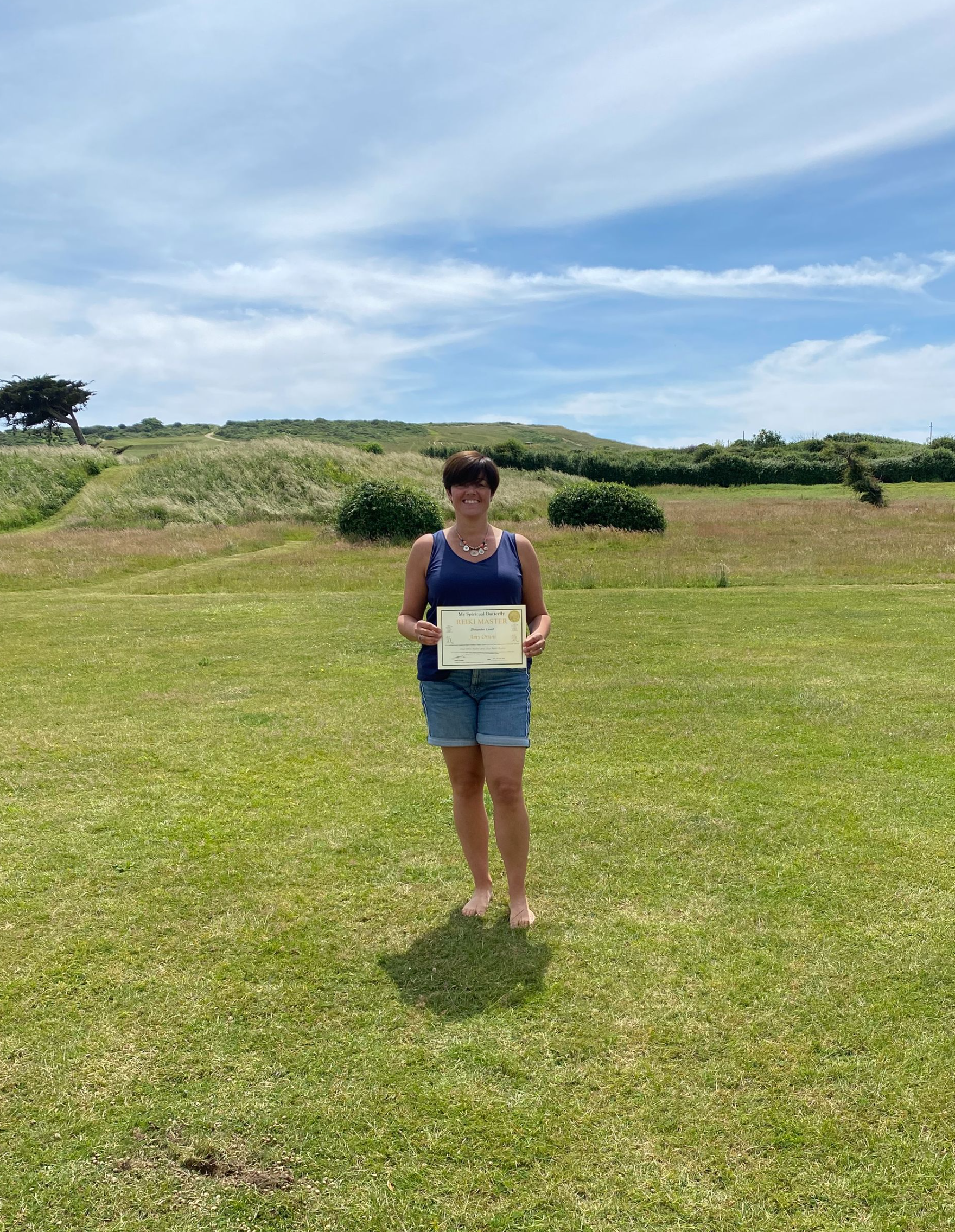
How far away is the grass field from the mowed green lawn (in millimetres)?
14

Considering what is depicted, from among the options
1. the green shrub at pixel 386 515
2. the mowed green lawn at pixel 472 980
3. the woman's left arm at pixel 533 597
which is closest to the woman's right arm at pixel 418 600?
the woman's left arm at pixel 533 597

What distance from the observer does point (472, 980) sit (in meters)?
3.44

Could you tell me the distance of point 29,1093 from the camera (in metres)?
2.80

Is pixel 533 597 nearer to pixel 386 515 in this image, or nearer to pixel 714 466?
pixel 386 515

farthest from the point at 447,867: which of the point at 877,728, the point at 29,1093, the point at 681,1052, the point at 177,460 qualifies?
the point at 177,460

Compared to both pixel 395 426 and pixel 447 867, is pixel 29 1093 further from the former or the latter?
pixel 395 426

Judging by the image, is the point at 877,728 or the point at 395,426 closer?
the point at 877,728

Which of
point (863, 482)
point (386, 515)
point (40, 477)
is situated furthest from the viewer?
point (863, 482)

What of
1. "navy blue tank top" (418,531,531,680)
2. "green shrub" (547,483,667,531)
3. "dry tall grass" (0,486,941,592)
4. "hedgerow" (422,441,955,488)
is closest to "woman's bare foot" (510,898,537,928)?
"navy blue tank top" (418,531,531,680)

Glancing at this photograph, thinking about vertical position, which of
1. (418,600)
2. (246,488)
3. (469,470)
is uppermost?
(246,488)

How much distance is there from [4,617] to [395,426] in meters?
95.5

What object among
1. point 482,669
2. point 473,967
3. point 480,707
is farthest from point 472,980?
point 482,669

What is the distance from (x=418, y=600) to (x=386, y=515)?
2125cm

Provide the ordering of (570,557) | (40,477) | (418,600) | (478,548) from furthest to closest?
1. (40,477)
2. (570,557)
3. (418,600)
4. (478,548)
